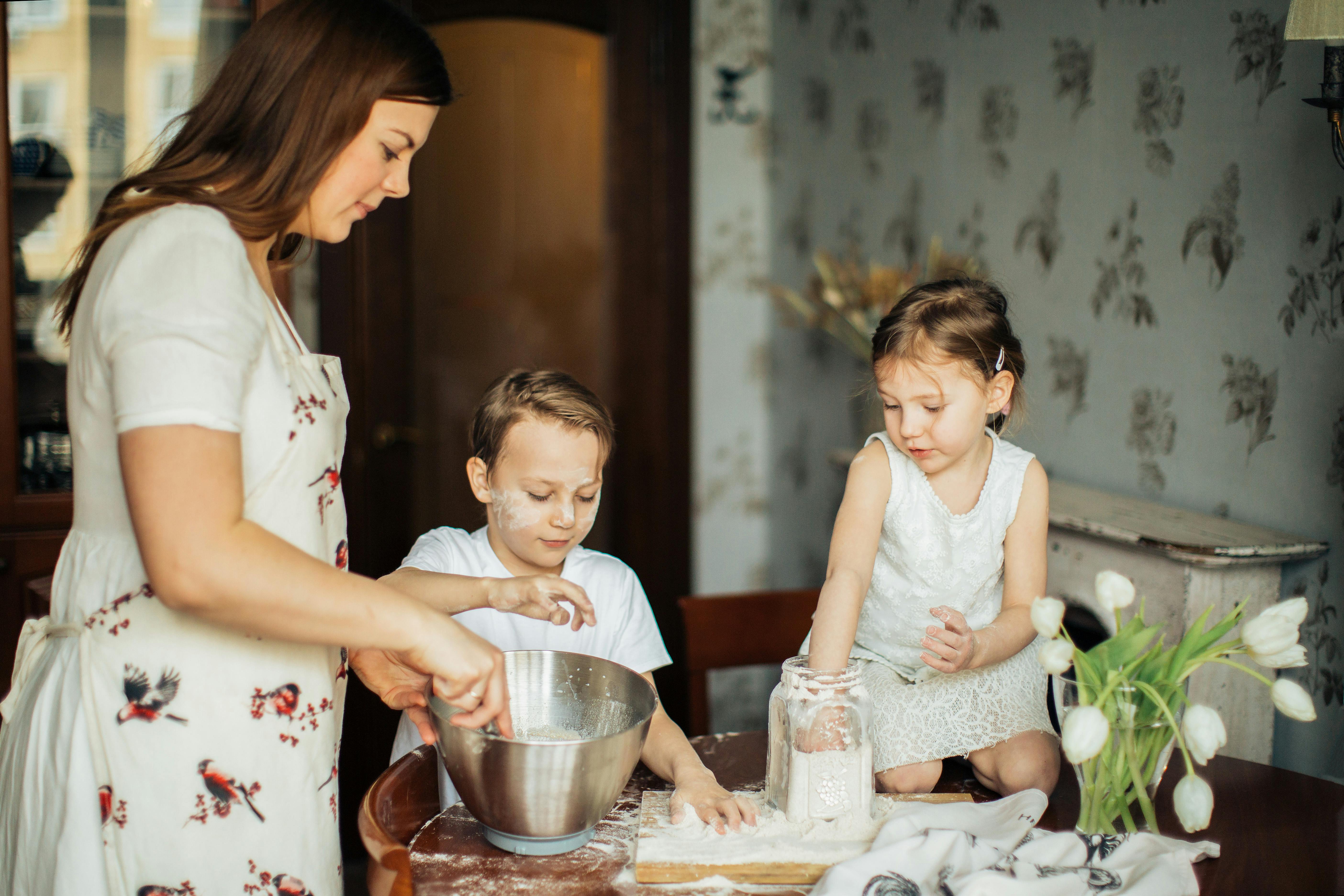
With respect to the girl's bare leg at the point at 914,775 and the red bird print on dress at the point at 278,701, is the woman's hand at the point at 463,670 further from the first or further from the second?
the girl's bare leg at the point at 914,775

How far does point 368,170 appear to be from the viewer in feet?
3.26

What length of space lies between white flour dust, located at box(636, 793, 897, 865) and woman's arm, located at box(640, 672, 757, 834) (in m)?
0.01

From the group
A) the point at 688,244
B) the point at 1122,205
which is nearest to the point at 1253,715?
the point at 1122,205

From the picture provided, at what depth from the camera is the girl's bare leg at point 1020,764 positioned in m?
1.20

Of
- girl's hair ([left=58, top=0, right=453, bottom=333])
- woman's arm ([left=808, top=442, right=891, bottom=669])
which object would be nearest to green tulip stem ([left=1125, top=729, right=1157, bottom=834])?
woman's arm ([left=808, top=442, right=891, bottom=669])

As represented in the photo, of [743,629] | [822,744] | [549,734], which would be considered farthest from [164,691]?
[743,629]

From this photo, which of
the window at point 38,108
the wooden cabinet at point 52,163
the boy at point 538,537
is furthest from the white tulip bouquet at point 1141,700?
the window at point 38,108

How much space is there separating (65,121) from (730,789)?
1.91 metres

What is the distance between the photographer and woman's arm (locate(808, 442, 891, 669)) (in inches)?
49.1

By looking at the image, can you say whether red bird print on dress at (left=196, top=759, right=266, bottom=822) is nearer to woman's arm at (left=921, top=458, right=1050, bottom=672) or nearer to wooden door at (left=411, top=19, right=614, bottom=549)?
woman's arm at (left=921, top=458, right=1050, bottom=672)

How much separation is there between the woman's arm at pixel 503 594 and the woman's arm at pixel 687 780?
12 centimetres

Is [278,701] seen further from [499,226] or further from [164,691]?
[499,226]

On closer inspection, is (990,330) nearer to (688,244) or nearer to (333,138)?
(333,138)

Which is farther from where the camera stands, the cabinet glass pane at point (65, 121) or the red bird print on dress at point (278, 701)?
the cabinet glass pane at point (65, 121)
